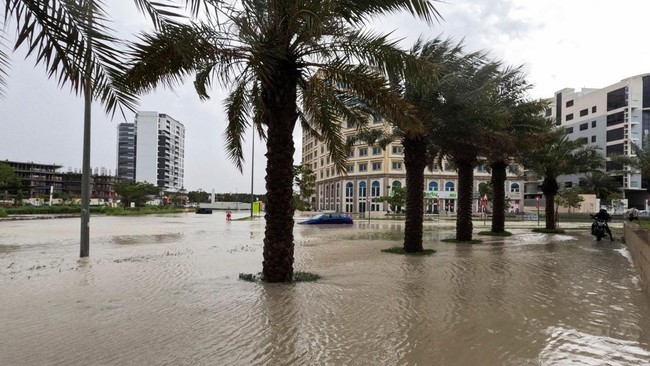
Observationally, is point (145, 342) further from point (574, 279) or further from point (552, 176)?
point (552, 176)

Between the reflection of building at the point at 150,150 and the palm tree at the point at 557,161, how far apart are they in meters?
118

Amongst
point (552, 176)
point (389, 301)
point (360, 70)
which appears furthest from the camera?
point (552, 176)

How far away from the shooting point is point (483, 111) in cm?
1437

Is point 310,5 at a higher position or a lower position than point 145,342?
higher

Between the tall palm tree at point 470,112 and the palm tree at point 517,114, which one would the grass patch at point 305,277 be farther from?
the palm tree at point 517,114

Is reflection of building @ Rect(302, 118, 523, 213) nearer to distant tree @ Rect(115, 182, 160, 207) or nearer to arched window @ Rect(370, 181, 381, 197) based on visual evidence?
arched window @ Rect(370, 181, 381, 197)

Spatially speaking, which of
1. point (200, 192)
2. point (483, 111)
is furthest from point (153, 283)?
point (200, 192)

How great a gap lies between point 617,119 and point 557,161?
185 feet

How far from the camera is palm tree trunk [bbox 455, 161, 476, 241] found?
19406mm

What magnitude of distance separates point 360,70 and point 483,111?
7.80 meters

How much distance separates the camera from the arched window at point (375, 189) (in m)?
78.8

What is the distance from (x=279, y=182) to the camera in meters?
8.73

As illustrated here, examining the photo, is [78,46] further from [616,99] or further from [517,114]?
[616,99]

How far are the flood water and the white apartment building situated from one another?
202ft
